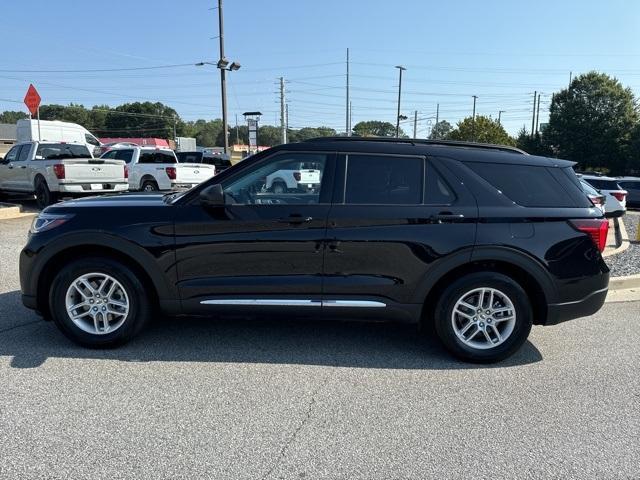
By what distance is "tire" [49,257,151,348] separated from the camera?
14.1 ft

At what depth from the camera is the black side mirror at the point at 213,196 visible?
4.10 m

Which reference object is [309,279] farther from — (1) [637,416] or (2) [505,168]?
(1) [637,416]

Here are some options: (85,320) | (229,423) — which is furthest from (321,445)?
(85,320)

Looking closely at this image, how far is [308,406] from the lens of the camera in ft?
11.6

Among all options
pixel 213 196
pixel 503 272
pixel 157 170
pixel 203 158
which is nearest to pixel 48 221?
pixel 213 196

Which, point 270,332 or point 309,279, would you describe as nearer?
point 309,279

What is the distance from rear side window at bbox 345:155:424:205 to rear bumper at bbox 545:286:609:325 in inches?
56.2

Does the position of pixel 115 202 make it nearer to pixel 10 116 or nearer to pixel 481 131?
pixel 481 131

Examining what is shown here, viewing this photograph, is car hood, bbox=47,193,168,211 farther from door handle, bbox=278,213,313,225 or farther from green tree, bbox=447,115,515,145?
green tree, bbox=447,115,515,145

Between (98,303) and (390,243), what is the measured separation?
8.12 feet

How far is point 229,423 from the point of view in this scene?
3.28 metres

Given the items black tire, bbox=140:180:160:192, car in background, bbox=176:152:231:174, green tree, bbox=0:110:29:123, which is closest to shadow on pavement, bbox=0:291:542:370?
black tire, bbox=140:180:160:192

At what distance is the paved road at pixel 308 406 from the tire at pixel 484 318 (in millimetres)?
157

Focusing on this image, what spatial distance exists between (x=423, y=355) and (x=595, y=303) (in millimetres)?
1492
